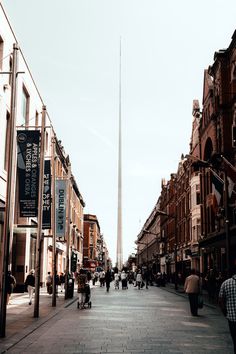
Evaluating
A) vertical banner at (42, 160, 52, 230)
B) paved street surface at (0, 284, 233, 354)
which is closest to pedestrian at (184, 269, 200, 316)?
paved street surface at (0, 284, 233, 354)

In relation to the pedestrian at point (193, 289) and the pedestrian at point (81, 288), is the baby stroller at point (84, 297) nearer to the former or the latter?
the pedestrian at point (81, 288)

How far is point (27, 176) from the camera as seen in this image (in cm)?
2077

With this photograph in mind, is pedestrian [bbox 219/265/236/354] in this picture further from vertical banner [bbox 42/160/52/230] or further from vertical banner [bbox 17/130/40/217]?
vertical banner [bbox 42/160/52/230]

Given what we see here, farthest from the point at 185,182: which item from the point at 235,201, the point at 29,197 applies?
the point at 29,197

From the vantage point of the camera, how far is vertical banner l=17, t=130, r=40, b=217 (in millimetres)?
19656

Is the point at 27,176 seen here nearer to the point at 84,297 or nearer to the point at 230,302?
the point at 84,297

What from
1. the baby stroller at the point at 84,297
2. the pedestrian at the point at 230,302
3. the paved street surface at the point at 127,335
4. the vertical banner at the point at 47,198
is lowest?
the paved street surface at the point at 127,335

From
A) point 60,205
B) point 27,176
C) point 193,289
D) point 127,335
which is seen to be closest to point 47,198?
point 27,176

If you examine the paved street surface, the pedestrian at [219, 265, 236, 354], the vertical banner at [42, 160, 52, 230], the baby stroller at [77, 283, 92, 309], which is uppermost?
the vertical banner at [42, 160, 52, 230]

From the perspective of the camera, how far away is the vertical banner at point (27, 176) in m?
19.7

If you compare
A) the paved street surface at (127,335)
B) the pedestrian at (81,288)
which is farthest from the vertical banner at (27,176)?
the pedestrian at (81,288)

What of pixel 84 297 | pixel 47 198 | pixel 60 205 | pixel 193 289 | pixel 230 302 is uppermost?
pixel 60 205

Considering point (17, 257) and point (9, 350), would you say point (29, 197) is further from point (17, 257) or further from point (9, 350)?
point (17, 257)

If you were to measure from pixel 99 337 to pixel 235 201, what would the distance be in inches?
1026
